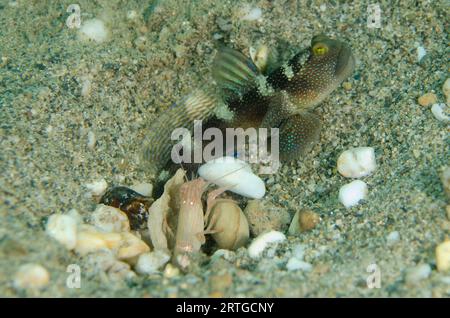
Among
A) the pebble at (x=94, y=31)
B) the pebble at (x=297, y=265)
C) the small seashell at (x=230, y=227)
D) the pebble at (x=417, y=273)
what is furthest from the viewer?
the pebble at (x=94, y=31)

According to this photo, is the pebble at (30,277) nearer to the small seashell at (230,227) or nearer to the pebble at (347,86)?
the small seashell at (230,227)

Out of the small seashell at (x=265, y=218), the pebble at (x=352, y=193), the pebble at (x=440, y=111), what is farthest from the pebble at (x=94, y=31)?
the pebble at (x=440, y=111)

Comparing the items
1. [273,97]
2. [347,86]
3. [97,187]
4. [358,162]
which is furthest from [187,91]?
[358,162]

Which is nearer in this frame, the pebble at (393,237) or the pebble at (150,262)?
the pebble at (393,237)

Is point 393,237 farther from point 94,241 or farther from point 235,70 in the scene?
point 235,70

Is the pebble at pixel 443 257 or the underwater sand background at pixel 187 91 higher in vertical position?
the underwater sand background at pixel 187 91

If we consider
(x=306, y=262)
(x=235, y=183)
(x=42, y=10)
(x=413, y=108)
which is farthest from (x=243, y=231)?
(x=42, y=10)

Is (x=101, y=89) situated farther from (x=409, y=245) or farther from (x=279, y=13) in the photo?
(x=409, y=245)
